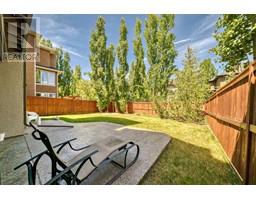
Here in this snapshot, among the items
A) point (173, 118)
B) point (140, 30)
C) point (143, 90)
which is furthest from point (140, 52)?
point (173, 118)

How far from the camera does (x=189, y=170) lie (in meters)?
3.02

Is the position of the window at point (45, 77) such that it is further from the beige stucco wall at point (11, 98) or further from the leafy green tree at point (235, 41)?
the leafy green tree at point (235, 41)

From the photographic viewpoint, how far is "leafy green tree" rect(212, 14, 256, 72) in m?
5.89

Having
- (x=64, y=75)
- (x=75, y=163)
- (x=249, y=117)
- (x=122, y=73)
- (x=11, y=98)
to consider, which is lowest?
(x=75, y=163)

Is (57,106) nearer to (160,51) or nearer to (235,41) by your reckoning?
(160,51)

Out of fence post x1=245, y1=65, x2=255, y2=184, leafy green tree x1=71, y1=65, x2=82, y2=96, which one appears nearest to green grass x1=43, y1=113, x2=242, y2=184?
fence post x1=245, y1=65, x2=255, y2=184

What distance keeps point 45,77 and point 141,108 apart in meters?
11.1

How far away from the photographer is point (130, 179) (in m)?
2.46

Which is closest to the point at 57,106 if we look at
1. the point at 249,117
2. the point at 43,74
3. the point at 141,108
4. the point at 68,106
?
the point at 68,106

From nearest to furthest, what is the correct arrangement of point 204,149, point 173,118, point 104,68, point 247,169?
point 247,169 < point 204,149 < point 173,118 < point 104,68
